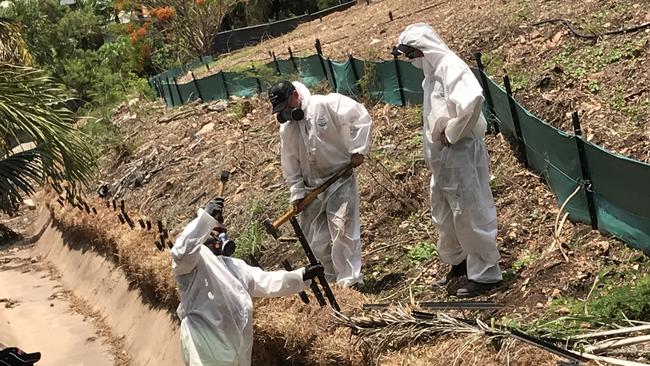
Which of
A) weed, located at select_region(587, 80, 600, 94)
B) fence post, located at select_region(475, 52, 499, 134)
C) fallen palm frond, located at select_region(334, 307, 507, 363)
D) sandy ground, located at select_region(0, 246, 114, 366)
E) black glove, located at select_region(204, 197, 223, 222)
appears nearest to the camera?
fallen palm frond, located at select_region(334, 307, 507, 363)

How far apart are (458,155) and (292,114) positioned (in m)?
1.55

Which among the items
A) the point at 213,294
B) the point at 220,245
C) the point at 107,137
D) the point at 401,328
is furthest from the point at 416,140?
the point at 107,137

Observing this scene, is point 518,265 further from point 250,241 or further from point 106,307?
point 106,307

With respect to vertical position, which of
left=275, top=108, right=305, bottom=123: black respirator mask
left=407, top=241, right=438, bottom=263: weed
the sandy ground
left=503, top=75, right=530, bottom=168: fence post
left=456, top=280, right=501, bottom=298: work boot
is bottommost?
the sandy ground

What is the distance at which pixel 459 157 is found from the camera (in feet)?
19.6

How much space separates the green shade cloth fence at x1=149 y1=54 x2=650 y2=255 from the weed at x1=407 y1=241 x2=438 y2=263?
1.11 meters

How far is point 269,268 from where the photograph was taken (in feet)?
29.8

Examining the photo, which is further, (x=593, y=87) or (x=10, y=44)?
(x=10, y=44)

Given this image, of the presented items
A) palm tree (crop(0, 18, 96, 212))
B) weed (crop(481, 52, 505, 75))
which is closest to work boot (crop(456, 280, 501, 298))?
palm tree (crop(0, 18, 96, 212))

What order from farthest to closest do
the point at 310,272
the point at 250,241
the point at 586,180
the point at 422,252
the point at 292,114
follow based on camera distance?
the point at 250,241 → the point at 422,252 → the point at 292,114 → the point at 586,180 → the point at 310,272

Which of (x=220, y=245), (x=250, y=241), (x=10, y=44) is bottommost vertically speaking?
(x=250, y=241)

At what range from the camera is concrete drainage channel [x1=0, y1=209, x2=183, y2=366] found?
9.78m

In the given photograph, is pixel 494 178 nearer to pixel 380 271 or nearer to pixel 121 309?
pixel 380 271

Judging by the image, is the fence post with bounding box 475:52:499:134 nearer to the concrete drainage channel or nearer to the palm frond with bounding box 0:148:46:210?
the concrete drainage channel
